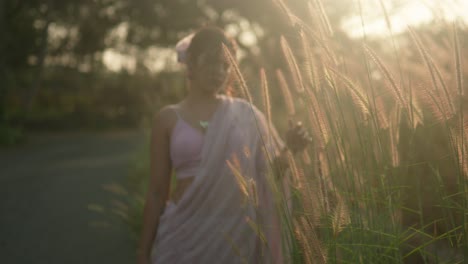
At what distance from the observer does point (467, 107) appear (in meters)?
3.16

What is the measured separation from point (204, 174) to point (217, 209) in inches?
6.7

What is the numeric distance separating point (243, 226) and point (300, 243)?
3.15ft

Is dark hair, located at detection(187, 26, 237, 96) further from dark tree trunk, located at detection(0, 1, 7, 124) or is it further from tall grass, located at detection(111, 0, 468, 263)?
dark tree trunk, located at detection(0, 1, 7, 124)

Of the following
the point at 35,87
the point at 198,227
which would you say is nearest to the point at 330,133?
the point at 198,227

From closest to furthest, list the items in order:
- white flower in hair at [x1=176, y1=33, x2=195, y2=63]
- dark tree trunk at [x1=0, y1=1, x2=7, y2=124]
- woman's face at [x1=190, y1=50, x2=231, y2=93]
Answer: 1. woman's face at [x1=190, y1=50, x2=231, y2=93]
2. white flower in hair at [x1=176, y1=33, x2=195, y2=63]
3. dark tree trunk at [x1=0, y1=1, x2=7, y2=124]

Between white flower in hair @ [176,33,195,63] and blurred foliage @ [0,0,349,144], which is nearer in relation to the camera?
white flower in hair @ [176,33,195,63]

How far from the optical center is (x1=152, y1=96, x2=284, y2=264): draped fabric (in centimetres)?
257

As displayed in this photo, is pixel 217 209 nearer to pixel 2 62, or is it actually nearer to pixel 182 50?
pixel 182 50

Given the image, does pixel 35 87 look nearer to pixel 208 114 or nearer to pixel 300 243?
pixel 208 114

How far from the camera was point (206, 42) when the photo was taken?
2.58m

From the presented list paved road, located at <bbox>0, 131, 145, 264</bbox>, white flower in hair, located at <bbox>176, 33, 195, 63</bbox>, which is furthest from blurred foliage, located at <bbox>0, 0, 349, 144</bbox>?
paved road, located at <bbox>0, 131, 145, 264</bbox>

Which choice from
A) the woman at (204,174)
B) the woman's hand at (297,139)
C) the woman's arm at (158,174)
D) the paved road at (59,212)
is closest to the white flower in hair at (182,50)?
the woman at (204,174)

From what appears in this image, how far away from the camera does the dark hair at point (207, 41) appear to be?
8.39ft

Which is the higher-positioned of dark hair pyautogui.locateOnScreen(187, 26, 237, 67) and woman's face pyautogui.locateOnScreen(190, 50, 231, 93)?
dark hair pyautogui.locateOnScreen(187, 26, 237, 67)
